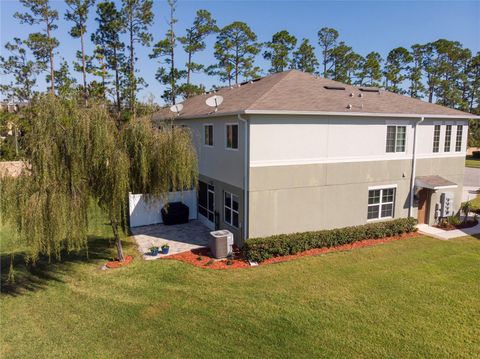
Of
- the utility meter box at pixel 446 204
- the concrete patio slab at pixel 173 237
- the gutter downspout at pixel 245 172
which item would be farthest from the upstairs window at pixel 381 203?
the concrete patio slab at pixel 173 237

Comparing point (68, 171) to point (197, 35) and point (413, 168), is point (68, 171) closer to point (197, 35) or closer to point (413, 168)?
point (413, 168)

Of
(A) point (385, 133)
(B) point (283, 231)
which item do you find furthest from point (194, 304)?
(A) point (385, 133)

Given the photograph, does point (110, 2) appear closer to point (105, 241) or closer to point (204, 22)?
point (204, 22)

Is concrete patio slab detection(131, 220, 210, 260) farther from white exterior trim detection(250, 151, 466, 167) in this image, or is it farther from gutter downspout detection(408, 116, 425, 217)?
gutter downspout detection(408, 116, 425, 217)

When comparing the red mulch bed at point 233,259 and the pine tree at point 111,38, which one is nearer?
the red mulch bed at point 233,259

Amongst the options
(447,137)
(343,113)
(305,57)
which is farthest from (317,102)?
(305,57)

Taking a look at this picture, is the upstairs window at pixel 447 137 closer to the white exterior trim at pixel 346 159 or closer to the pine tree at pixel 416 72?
the white exterior trim at pixel 346 159

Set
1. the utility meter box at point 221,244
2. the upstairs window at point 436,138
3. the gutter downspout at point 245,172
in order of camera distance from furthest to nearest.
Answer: the upstairs window at point 436,138 → the utility meter box at point 221,244 → the gutter downspout at point 245,172
